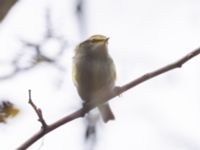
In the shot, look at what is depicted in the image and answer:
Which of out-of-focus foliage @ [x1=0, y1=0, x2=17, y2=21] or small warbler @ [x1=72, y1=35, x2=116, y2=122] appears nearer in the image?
out-of-focus foliage @ [x1=0, y1=0, x2=17, y2=21]

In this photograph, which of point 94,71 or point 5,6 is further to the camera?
point 94,71

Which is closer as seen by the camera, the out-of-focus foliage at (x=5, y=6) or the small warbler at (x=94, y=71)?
the out-of-focus foliage at (x=5, y=6)

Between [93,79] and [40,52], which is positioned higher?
[40,52]

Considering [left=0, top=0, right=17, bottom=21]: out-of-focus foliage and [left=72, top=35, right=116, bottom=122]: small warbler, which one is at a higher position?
[left=0, top=0, right=17, bottom=21]: out-of-focus foliage

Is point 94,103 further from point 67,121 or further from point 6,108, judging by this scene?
point 67,121

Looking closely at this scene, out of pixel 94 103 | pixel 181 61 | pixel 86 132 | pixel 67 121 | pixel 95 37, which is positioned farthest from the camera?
pixel 95 37

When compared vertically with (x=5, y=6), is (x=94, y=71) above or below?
below

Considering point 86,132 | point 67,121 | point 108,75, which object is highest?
point 67,121

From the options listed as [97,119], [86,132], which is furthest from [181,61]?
[97,119]
